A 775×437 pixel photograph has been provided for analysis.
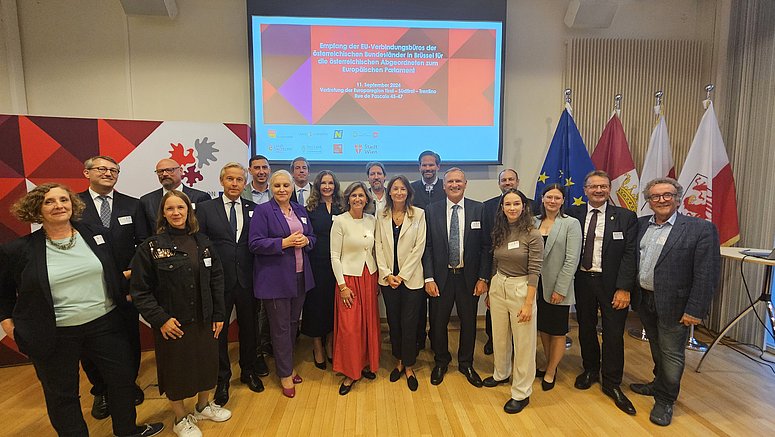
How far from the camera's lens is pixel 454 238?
296 cm

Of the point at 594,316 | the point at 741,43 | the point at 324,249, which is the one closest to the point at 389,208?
the point at 324,249

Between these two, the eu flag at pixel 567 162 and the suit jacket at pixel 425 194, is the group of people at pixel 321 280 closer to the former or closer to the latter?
the suit jacket at pixel 425 194

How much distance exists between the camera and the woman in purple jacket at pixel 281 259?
269 centimetres

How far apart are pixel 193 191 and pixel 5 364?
2511mm

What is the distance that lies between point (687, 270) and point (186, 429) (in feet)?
11.5

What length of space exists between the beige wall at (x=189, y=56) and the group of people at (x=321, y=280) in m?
1.73

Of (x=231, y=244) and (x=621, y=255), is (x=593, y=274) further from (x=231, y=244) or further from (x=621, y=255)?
(x=231, y=244)

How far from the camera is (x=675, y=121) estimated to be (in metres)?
4.51

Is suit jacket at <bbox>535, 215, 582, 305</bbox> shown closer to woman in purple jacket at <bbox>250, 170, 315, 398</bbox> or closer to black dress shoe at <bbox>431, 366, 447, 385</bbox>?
black dress shoe at <bbox>431, 366, 447, 385</bbox>

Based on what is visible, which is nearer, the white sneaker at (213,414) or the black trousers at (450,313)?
the white sneaker at (213,414)

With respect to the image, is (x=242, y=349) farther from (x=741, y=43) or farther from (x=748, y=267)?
(x=741, y=43)

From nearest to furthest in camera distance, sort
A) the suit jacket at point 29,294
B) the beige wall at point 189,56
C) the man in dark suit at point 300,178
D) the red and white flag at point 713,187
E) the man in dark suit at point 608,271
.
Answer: the suit jacket at point 29,294
the man in dark suit at point 608,271
the man in dark suit at point 300,178
the red and white flag at point 713,187
the beige wall at point 189,56

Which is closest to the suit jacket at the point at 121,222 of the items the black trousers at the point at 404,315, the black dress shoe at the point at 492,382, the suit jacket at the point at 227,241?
the suit jacket at the point at 227,241

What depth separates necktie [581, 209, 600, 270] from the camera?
285cm
